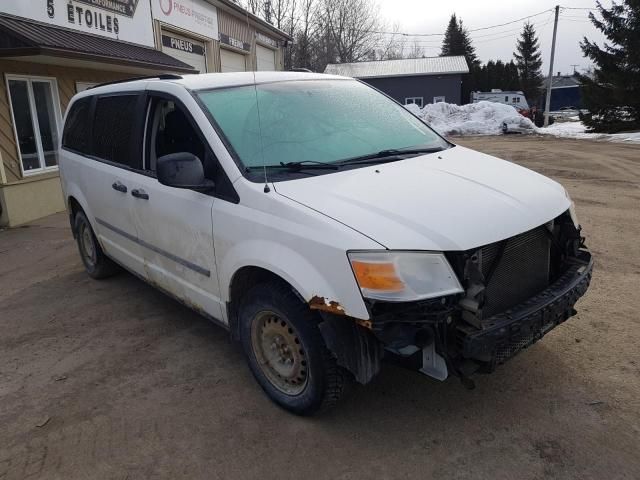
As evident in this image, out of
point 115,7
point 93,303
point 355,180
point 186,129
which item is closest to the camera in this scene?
point 355,180

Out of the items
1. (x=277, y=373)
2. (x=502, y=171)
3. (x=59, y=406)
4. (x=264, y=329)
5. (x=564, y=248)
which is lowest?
(x=59, y=406)

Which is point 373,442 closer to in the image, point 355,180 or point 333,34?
point 355,180

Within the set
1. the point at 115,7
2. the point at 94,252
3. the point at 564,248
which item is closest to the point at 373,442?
the point at 564,248

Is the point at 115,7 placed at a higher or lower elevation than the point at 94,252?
higher

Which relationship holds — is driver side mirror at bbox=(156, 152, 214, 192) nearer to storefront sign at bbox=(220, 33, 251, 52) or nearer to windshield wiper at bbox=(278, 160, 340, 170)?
windshield wiper at bbox=(278, 160, 340, 170)

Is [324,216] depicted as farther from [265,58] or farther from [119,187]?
[265,58]

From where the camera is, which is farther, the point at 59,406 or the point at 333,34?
the point at 333,34

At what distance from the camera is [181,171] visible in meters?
3.05

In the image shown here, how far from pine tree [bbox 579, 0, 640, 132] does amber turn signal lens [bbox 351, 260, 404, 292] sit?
25.0 meters

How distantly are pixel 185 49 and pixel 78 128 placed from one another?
11.7 metres

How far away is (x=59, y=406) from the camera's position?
332 centimetres

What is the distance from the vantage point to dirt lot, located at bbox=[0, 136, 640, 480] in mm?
2676

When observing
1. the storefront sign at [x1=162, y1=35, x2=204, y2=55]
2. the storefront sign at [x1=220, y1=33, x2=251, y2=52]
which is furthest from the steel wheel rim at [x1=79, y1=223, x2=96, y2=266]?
the storefront sign at [x1=220, y1=33, x2=251, y2=52]

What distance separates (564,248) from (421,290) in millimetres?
1342
